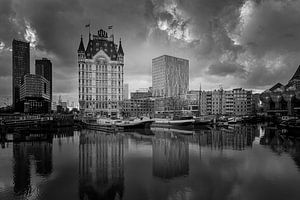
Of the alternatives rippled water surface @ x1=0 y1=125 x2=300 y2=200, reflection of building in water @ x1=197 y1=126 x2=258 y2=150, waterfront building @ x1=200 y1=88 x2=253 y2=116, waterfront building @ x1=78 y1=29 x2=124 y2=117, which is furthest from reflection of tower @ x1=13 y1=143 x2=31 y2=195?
waterfront building @ x1=200 y1=88 x2=253 y2=116

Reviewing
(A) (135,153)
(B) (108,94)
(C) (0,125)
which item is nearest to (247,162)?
(A) (135,153)

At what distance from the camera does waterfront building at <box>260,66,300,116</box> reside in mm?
154250

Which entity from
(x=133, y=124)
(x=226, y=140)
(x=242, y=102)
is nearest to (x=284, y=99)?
(x=242, y=102)

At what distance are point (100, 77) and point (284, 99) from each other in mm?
127896

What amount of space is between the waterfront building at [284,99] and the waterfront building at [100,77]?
366ft

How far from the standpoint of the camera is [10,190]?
68.7ft

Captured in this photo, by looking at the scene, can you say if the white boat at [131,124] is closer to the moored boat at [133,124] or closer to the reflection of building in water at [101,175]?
the moored boat at [133,124]

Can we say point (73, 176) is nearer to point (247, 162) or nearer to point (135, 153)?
point (135, 153)

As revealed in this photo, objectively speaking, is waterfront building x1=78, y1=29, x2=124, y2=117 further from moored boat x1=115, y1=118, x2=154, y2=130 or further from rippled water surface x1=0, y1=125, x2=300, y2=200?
rippled water surface x1=0, y1=125, x2=300, y2=200

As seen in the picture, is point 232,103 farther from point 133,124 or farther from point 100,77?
point 133,124

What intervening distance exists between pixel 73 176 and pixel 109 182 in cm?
484

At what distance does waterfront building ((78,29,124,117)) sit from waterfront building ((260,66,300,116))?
111 meters

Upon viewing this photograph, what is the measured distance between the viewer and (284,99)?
546 feet

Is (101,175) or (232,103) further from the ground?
(232,103)
